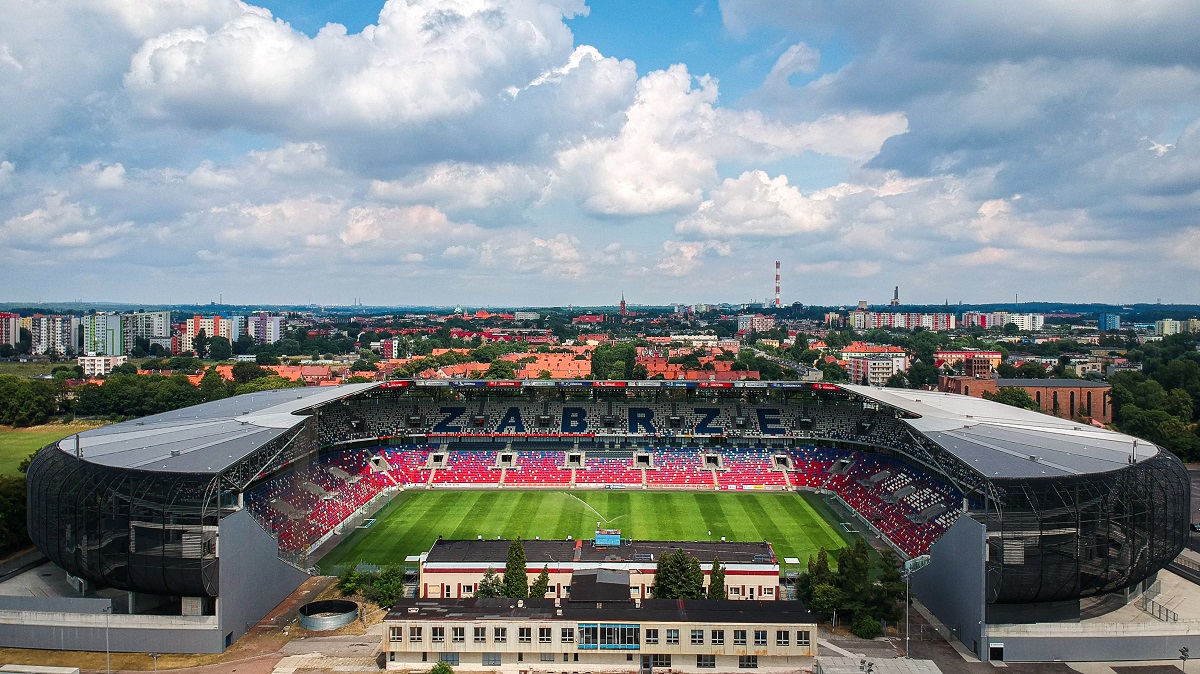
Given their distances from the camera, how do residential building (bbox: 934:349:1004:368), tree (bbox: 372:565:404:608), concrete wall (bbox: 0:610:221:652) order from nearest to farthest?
concrete wall (bbox: 0:610:221:652), tree (bbox: 372:565:404:608), residential building (bbox: 934:349:1004:368)

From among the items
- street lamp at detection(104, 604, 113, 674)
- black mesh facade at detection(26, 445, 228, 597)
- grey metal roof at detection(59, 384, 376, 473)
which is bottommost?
street lamp at detection(104, 604, 113, 674)

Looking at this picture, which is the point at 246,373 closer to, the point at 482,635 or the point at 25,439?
the point at 25,439

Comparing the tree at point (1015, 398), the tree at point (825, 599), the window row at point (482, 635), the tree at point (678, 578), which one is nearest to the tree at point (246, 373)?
the window row at point (482, 635)

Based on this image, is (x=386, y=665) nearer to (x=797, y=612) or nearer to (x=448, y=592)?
(x=448, y=592)

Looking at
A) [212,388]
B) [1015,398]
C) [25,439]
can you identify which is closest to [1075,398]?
[1015,398]

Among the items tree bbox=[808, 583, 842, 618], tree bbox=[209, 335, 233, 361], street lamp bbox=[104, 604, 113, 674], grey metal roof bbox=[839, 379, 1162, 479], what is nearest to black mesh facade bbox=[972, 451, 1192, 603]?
grey metal roof bbox=[839, 379, 1162, 479]

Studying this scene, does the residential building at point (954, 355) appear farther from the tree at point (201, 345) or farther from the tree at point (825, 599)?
the tree at point (201, 345)

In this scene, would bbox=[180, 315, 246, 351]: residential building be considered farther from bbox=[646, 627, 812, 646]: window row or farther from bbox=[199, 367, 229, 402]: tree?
bbox=[646, 627, 812, 646]: window row
